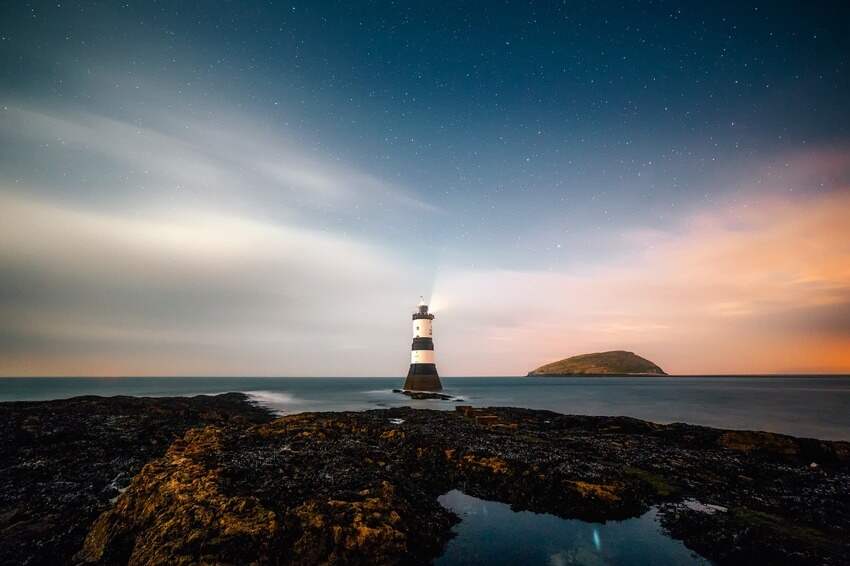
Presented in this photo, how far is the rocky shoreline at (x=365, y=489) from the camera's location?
10.5 m

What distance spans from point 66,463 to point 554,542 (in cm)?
2250

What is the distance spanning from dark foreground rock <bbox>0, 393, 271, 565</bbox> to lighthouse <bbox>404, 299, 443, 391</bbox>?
4152 centimetres

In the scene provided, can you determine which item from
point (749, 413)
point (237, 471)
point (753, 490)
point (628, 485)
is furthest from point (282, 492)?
point (749, 413)

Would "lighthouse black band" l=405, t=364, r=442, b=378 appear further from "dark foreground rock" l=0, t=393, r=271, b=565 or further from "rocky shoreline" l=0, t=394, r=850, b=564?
"rocky shoreline" l=0, t=394, r=850, b=564

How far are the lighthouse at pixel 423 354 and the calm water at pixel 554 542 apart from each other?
58.0 metres

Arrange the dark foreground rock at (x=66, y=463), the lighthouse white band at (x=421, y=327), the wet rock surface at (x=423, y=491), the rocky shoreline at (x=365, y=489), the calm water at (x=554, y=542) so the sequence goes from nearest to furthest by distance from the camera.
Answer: the wet rock surface at (x=423, y=491), the rocky shoreline at (x=365, y=489), the calm water at (x=554, y=542), the dark foreground rock at (x=66, y=463), the lighthouse white band at (x=421, y=327)

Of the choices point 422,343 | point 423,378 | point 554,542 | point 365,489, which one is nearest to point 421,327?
point 422,343

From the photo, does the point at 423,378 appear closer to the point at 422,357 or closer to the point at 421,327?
the point at 422,357

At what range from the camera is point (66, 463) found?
19.0 metres

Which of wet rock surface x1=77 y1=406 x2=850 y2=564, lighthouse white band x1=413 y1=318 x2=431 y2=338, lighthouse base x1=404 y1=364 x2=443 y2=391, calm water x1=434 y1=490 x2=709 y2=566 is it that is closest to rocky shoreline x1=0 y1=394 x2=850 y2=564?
wet rock surface x1=77 y1=406 x2=850 y2=564

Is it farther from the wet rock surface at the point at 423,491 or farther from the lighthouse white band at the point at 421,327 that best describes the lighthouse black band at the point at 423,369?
the wet rock surface at the point at 423,491

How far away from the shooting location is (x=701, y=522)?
12984mm

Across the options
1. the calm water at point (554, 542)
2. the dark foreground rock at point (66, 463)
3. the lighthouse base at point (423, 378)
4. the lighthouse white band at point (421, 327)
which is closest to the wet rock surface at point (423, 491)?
the calm water at point (554, 542)

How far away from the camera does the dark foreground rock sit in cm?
1177
